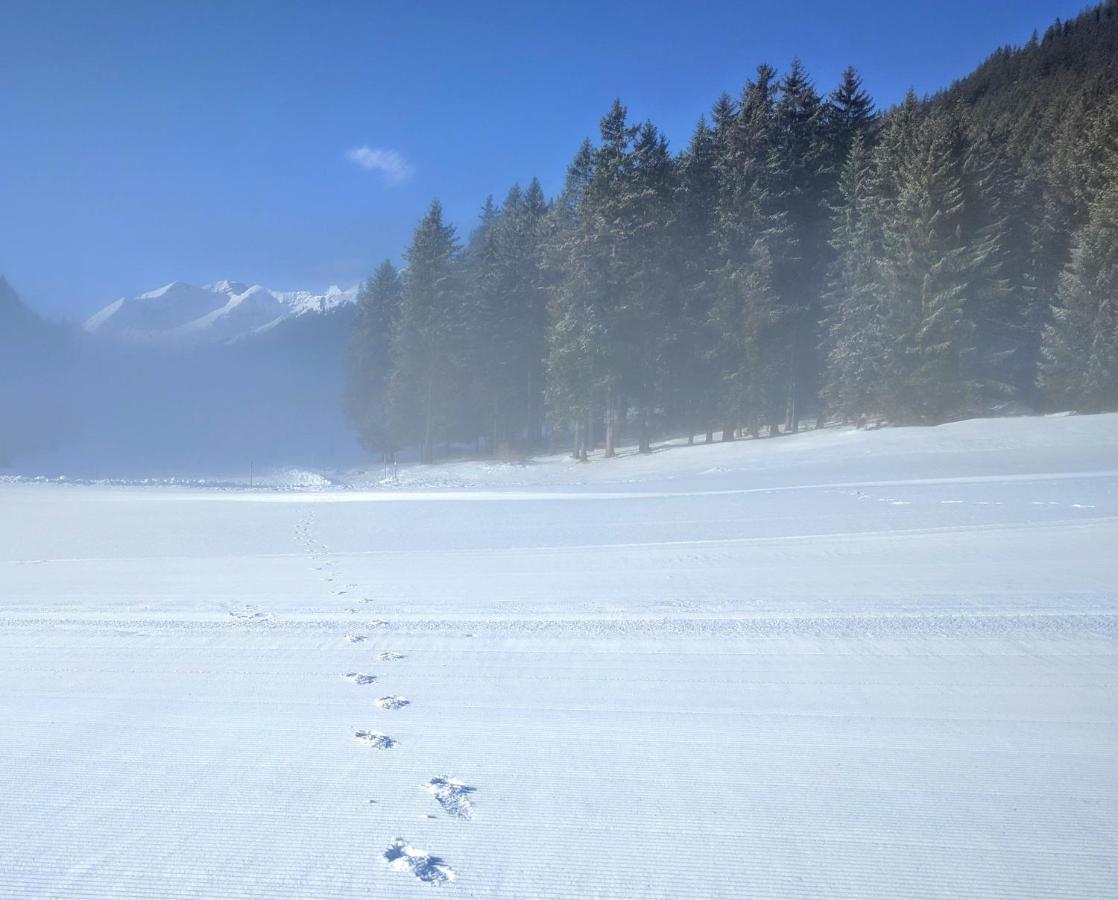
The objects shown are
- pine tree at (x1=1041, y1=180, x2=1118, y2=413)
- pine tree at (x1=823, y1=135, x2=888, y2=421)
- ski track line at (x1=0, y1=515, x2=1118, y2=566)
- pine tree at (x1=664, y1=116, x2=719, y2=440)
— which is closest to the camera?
ski track line at (x1=0, y1=515, x2=1118, y2=566)

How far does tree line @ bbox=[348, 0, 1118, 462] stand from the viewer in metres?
27.7

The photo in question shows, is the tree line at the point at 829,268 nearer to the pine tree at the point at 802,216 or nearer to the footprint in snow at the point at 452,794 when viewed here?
the pine tree at the point at 802,216

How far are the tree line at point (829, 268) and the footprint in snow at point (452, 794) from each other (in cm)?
2697

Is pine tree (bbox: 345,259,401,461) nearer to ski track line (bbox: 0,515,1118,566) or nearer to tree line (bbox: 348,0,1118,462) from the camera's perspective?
tree line (bbox: 348,0,1118,462)

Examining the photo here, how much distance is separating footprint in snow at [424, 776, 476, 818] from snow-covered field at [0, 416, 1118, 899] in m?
0.02

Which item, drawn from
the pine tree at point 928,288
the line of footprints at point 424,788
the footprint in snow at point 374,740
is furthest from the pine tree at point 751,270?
the footprint in snow at point 374,740

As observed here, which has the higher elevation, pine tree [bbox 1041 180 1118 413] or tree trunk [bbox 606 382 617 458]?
pine tree [bbox 1041 180 1118 413]

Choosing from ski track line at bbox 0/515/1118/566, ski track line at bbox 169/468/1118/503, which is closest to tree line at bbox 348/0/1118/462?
ski track line at bbox 169/468/1118/503

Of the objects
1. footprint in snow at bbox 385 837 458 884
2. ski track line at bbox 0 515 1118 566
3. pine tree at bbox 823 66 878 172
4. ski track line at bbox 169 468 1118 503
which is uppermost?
pine tree at bbox 823 66 878 172

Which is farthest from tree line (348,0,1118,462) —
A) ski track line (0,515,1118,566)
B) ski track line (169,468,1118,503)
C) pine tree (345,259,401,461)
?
ski track line (0,515,1118,566)

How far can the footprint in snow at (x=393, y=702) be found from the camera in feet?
15.0

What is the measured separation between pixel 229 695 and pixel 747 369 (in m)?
28.6

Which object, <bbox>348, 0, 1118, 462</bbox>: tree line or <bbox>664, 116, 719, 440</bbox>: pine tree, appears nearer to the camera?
<bbox>348, 0, 1118, 462</bbox>: tree line

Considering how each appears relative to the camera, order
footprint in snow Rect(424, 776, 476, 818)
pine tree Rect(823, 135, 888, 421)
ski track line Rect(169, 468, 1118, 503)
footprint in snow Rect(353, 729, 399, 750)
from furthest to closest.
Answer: pine tree Rect(823, 135, 888, 421) → ski track line Rect(169, 468, 1118, 503) → footprint in snow Rect(353, 729, 399, 750) → footprint in snow Rect(424, 776, 476, 818)
